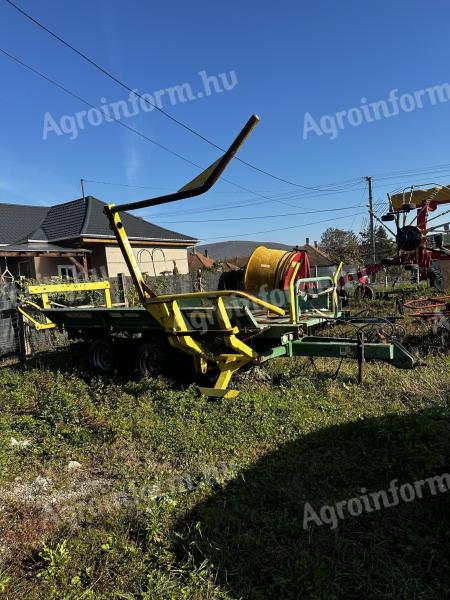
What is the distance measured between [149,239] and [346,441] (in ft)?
62.7

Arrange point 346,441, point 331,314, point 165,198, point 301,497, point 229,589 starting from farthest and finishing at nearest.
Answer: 1. point 331,314
2. point 165,198
3. point 346,441
4. point 301,497
5. point 229,589

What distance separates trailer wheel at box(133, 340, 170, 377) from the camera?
21.7 ft

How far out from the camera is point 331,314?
7.27m

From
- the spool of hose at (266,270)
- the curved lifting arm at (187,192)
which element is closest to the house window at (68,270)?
the spool of hose at (266,270)

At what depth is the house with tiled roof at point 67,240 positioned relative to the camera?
738 inches

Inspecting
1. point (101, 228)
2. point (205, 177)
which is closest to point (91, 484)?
point (205, 177)

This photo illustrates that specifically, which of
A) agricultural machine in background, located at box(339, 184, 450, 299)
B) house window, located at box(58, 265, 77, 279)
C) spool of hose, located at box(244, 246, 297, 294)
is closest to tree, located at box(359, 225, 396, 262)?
agricultural machine in background, located at box(339, 184, 450, 299)

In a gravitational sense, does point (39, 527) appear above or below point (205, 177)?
below

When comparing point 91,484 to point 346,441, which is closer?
point 91,484

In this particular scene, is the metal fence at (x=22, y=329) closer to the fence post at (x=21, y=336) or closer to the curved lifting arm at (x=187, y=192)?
the fence post at (x=21, y=336)

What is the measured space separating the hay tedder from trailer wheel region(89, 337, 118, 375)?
0.05 feet

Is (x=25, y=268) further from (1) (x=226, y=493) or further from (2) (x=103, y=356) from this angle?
(1) (x=226, y=493)

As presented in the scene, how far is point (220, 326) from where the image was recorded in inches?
220

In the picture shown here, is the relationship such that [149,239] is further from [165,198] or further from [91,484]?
[91,484]
